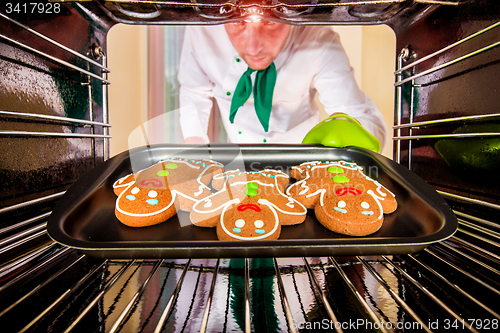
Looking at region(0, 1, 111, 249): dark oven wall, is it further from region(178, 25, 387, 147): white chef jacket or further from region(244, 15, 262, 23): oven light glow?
region(178, 25, 387, 147): white chef jacket

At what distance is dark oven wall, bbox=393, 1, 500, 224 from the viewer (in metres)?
0.55

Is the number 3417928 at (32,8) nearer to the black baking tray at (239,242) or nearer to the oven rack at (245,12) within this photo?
the oven rack at (245,12)

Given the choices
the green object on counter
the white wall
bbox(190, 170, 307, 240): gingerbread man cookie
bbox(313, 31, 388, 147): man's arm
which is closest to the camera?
bbox(190, 170, 307, 240): gingerbread man cookie

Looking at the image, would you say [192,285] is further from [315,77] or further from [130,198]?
[315,77]

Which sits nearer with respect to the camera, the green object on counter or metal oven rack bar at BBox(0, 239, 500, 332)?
metal oven rack bar at BBox(0, 239, 500, 332)

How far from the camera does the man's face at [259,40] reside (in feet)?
4.15

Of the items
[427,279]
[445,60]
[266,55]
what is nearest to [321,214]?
[427,279]

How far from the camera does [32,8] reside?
0.58 meters

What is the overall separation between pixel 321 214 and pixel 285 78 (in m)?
1.26

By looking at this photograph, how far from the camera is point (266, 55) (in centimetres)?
132

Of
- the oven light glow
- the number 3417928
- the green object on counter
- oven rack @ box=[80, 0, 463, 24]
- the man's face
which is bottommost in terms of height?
the green object on counter

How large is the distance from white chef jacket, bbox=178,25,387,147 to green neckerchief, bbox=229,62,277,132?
0.25 meters

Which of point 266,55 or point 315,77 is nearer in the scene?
point 266,55

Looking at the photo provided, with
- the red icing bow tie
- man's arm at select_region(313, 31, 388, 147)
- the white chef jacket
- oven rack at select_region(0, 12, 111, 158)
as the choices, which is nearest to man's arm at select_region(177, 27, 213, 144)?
the white chef jacket
